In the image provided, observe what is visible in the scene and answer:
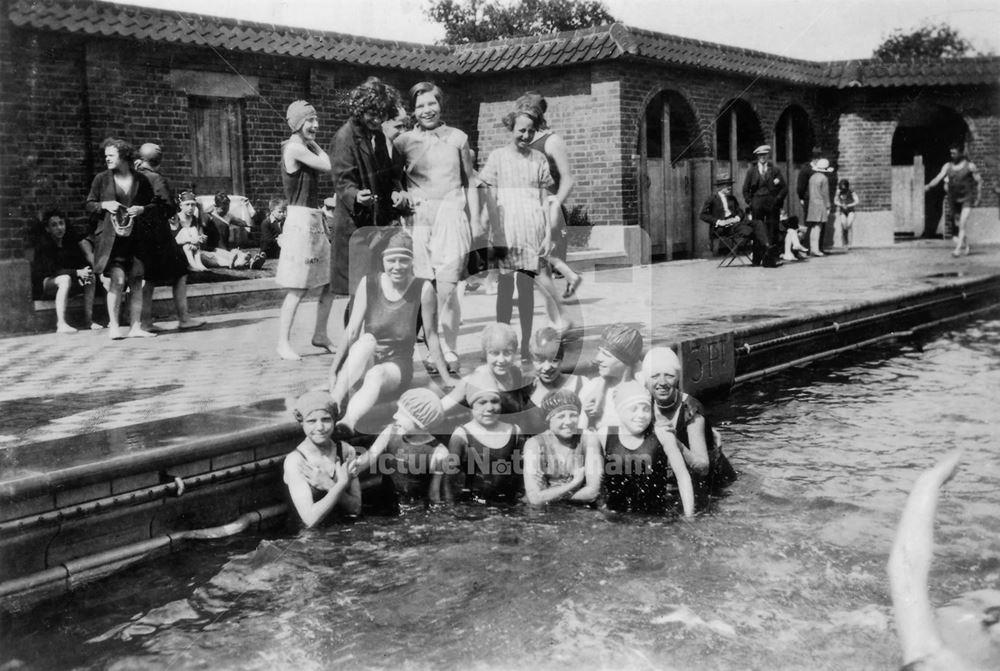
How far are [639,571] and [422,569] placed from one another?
99 cm

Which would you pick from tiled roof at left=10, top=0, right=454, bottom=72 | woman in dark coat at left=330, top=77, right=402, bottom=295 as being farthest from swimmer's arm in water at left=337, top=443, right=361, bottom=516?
tiled roof at left=10, top=0, right=454, bottom=72

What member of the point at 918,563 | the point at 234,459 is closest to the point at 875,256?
the point at 234,459

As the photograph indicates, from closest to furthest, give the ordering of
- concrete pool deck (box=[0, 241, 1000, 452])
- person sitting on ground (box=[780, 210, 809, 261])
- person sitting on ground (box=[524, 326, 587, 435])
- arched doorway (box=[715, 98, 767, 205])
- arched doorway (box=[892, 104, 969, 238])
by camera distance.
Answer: person sitting on ground (box=[524, 326, 587, 435])
concrete pool deck (box=[0, 241, 1000, 452])
person sitting on ground (box=[780, 210, 809, 261])
arched doorway (box=[715, 98, 767, 205])
arched doorway (box=[892, 104, 969, 238])

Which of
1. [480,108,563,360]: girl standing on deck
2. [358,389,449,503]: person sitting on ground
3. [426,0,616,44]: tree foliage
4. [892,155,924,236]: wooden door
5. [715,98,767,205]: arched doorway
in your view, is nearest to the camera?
[358,389,449,503]: person sitting on ground

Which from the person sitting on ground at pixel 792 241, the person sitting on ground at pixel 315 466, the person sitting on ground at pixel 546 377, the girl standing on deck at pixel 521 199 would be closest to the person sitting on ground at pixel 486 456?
the person sitting on ground at pixel 546 377

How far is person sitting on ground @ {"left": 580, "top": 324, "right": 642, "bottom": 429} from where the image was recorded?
586 centimetres

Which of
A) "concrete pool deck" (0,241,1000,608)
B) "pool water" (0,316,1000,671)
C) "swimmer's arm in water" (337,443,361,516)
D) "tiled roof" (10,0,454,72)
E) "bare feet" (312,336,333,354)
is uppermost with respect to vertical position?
"tiled roof" (10,0,454,72)

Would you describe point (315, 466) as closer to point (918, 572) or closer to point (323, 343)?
point (323, 343)

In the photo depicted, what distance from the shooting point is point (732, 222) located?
1628cm

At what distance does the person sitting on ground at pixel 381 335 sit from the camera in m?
5.78

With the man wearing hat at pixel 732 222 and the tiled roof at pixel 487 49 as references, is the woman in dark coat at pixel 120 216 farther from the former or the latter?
the man wearing hat at pixel 732 222

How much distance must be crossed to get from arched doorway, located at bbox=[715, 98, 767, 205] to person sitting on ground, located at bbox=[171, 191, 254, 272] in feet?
31.2

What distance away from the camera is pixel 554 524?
209 inches

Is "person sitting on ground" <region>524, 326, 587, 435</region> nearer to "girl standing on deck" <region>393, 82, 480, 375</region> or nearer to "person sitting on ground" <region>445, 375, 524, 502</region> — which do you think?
"person sitting on ground" <region>445, 375, 524, 502</region>
